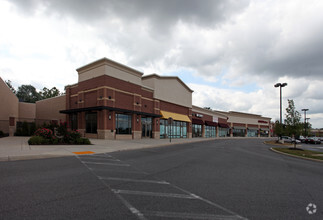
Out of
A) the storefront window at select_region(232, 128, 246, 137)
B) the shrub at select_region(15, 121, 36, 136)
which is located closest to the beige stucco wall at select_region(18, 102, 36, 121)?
the shrub at select_region(15, 121, 36, 136)

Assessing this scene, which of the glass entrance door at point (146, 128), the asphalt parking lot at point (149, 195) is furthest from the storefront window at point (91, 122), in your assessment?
the asphalt parking lot at point (149, 195)

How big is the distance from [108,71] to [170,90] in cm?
1362

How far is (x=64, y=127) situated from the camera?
49.9 ft

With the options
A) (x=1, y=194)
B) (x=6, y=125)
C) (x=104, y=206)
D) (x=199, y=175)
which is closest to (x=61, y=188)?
(x=1, y=194)

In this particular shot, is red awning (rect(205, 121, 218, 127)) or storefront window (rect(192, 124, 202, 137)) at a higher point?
red awning (rect(205, 121, 218, 127))

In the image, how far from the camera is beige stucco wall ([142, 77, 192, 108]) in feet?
99.6

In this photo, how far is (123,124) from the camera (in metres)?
24.6

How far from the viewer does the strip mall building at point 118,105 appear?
22.8 metres

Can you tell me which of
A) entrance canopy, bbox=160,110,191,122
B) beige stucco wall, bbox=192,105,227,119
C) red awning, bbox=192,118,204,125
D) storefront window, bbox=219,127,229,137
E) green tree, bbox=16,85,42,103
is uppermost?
green tree, bbox=16,85,42,103

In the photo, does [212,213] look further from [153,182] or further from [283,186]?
[283,186]

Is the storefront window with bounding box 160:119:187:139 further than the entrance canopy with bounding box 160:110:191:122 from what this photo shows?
Yes

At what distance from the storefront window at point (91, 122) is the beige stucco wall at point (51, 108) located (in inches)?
398

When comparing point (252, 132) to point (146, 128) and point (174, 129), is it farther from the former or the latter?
point (146, 128)

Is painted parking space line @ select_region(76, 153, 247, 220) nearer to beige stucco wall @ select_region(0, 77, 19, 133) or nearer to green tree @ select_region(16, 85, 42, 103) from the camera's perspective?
beige stucco wall @ select_region(0, 77, 19, 133)
